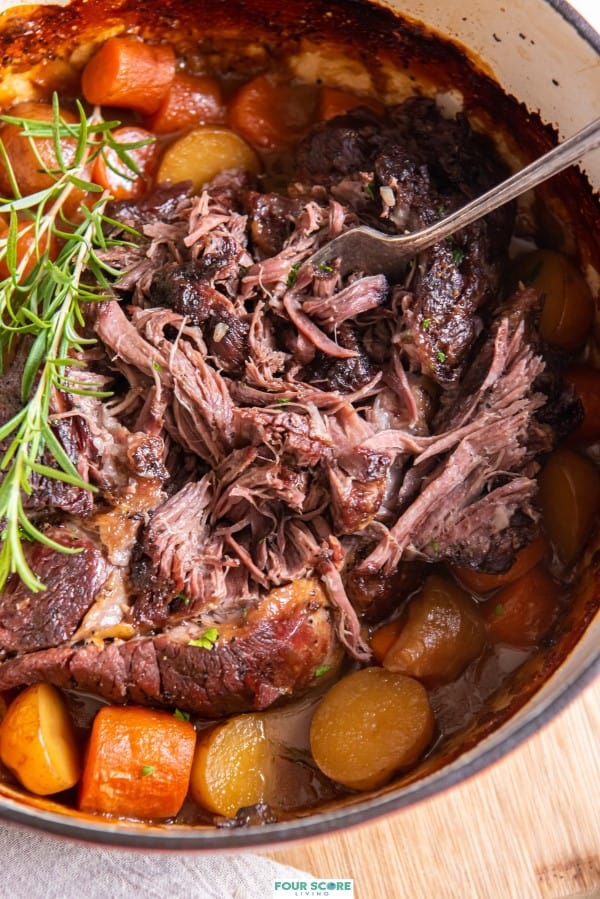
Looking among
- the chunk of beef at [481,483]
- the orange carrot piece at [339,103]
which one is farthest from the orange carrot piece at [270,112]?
the chunk of beef at [481,483]

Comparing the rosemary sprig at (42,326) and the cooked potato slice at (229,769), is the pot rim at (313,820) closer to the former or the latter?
the cooked potato slice at (229,769)

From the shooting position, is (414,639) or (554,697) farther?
(414,639)

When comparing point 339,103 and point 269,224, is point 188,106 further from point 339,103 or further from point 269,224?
point 269,224

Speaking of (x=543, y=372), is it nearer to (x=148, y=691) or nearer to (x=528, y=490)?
(x=528, y=490)

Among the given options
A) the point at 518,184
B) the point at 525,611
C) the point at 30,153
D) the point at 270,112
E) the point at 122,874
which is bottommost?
the point at 122,874

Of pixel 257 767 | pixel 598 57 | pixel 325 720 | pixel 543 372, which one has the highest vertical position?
pixel 598 57

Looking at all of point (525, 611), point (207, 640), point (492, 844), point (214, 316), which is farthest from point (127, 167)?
point (492, 844)

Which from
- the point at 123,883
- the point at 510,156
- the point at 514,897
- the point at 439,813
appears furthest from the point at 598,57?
the point at 123,883
